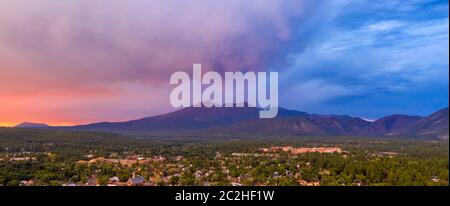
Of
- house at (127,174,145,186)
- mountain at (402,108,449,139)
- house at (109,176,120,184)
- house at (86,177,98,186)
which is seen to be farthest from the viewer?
mountain at (402,108,449,139)

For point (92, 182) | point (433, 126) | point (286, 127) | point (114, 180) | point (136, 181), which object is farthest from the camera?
point (286, 127)

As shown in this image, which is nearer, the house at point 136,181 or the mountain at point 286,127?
the house at point 136,181

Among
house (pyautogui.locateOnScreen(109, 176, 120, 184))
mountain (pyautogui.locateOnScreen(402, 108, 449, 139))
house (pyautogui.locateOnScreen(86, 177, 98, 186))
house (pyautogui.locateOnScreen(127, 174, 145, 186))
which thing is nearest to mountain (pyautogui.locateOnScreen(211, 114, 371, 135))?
mountain (pyautogui.locateOnScreen(402, 108, 449, 139))

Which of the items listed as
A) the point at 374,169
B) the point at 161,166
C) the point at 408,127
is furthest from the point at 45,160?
the point at 408,127

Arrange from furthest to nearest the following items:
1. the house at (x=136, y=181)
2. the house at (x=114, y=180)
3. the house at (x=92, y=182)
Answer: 1. the house at (x=114, y=180)
2. the house at (x=136, y=181)
3. the house at (x=92, y=182)

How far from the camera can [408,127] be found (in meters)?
190

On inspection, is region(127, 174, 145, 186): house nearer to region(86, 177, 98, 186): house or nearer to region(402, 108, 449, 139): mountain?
region(86, 177, 98, 186): house

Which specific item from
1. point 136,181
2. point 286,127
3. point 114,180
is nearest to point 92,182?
point 114,180

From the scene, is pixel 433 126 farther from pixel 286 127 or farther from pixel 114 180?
pixel 114 180

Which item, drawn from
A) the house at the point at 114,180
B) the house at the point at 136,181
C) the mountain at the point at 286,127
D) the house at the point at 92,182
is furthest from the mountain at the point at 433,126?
the house at the point at 92,182

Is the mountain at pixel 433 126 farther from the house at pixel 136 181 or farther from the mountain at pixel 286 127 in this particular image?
the house at pixel 136 181

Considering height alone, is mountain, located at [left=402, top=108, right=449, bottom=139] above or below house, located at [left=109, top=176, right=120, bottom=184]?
above

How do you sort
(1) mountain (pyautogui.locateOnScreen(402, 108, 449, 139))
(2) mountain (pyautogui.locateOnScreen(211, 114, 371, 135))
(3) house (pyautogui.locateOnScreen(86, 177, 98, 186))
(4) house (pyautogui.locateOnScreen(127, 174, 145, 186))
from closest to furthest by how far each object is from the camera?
(3) house (pyautogui.locateOnScreen(86, 177, 98, 186)) < (4) house (pyautogui.locateOnScreen(127, 174, 145, 186)) < (1) mountain (pyautogui.locateOnScreen(402, 108, 449, 139)) < (2) mountain (pyautogui.locateOnScreen(211, 114, 371, 135))
